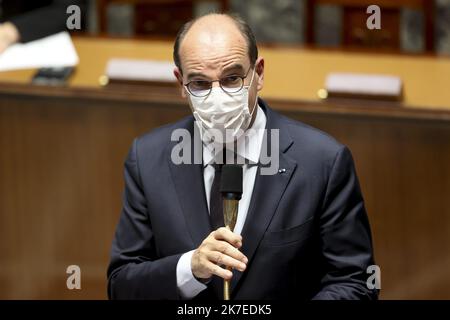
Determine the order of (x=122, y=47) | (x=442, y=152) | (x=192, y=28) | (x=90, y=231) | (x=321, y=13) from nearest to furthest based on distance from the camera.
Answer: (x=192, y=28) → (x=442, y=152) → (x=90, y=231) → (x=122, y=47) → (x=321, y=13)

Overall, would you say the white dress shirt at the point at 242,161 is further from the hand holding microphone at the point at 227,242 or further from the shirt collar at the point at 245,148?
the hand holding microphone at the point at 227,242

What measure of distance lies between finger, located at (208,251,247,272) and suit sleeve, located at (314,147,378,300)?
270 mm

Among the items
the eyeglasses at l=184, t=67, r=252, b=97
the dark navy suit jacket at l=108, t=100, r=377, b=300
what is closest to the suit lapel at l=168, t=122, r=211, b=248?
the dark navy suit jacket at l=108, t=100, r=377, b=300

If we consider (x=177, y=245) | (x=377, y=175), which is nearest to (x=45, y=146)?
(x=377, y=175)

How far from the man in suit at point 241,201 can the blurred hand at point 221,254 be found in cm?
13

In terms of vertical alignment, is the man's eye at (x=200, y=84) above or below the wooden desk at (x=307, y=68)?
above

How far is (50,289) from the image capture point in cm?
289

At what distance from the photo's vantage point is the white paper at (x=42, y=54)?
9.91ft

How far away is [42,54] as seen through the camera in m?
3.04

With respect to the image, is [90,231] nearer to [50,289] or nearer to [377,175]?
[50,289]

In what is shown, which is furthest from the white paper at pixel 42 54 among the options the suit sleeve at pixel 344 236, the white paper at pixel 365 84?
the suit sleeve at pixel 344 236

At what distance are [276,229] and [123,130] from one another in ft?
3.40

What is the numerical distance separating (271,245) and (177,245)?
0.17 m

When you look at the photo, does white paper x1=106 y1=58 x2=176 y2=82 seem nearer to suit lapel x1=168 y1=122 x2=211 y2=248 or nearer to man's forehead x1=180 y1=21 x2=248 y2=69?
suit lapel x1=168 y1=122 x2=211 y2=248
